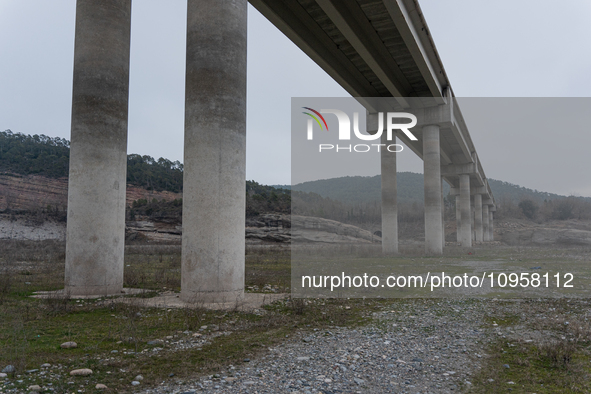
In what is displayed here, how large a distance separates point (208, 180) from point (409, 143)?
32.8m

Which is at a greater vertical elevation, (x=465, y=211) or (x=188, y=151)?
(x=465, y=211)

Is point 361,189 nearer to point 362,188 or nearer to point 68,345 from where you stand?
point 362,188

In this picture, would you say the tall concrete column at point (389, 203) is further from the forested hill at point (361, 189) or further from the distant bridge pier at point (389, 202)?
the forested hill at point (361, 189)

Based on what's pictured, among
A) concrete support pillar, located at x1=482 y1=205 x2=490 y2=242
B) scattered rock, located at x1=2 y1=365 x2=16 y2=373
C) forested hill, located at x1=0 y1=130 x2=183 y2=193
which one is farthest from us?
concrete support pillar, located at x1=482 y1=205 x2=490 y2=242

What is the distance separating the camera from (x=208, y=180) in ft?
28.6

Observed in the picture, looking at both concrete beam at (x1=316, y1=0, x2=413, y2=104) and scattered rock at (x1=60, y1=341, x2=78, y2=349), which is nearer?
scattered rock at (x1=60, y1=341, x2=78, y2=349)

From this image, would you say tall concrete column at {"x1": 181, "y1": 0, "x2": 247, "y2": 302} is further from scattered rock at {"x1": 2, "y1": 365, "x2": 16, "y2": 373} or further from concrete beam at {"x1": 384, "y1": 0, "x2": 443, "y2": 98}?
concrete beam at {"x1": 384, "y1": 0, "x2": 443, "y2": 98}

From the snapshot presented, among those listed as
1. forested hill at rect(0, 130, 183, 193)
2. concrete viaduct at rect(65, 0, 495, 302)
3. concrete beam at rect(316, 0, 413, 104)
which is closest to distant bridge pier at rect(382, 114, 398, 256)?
concrete beam at rect(316, 0, 413, 104)

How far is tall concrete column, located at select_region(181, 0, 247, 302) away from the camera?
8.68 m

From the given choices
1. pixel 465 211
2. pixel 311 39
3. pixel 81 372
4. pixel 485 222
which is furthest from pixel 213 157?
pixel 485 222

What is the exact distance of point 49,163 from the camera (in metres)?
64.4

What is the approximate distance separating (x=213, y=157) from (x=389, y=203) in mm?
23503

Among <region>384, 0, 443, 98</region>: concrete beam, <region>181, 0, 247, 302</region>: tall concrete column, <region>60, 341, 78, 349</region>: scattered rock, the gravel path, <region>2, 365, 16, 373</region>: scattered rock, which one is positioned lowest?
the gravel path

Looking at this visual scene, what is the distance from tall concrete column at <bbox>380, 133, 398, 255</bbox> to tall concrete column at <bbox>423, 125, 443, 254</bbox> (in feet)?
7.72
